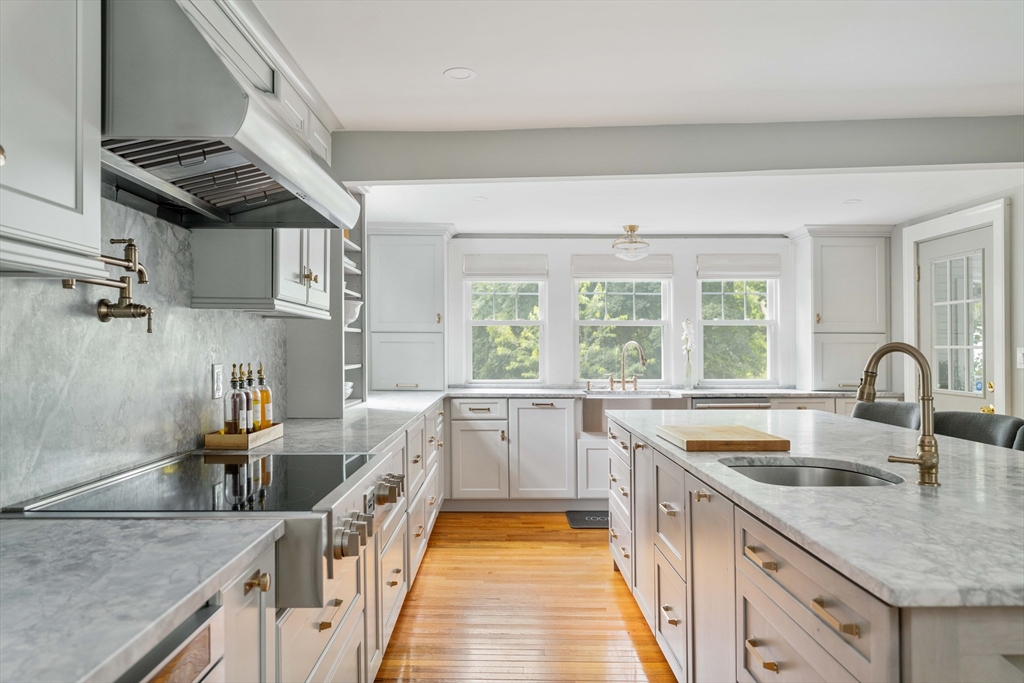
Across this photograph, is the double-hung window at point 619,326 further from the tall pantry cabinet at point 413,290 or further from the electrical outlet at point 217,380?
the electrical outlet at point 217,380

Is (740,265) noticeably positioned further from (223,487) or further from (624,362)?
(223,487)

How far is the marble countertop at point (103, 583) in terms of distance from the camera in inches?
26.6

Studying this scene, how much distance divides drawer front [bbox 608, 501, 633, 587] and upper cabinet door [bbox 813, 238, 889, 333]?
9.42ft

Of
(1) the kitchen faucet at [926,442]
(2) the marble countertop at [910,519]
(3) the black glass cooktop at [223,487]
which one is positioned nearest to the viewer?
(2) the marble countertop at [910,519]

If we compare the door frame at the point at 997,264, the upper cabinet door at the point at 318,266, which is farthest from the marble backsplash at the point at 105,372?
the door frame at the point at 997,264

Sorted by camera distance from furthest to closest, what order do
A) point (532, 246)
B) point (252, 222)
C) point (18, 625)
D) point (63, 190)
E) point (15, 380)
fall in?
1. point (532, 246)
2. point (252, 222)
3. point (15, 380)
4. point (63, 190)
5. point (18, 625)

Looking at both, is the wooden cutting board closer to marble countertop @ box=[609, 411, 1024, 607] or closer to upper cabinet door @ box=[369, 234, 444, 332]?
marble countertop @ box=[609, 411, 1024, 607]

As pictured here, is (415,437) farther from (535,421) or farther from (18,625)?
(18,625)

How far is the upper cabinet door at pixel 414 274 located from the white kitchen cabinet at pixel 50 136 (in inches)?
144

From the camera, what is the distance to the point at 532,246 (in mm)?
5238

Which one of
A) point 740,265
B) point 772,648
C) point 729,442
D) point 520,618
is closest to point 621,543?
point 520,618

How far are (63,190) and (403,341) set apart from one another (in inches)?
151

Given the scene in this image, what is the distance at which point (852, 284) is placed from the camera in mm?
5027

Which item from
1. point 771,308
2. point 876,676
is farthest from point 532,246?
point 876,676
